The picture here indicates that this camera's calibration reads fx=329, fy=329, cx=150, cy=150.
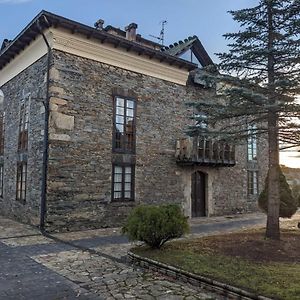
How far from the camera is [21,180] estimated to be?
12711mm

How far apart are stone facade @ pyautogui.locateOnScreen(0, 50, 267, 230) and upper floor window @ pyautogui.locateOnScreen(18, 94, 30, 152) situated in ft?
1.61

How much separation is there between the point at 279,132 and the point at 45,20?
7831 mm

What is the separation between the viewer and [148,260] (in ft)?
20.4

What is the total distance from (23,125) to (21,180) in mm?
2145

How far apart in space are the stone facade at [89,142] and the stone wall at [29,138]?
0.11 feet

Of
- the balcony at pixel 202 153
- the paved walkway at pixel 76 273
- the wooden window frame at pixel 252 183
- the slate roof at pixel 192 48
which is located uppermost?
the slate roof at pixel 192 48

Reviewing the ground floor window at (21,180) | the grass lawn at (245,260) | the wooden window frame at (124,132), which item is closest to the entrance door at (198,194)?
the wooden window frame at (124,132)

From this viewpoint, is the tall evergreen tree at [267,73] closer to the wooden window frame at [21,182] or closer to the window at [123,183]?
the window at [123,183]

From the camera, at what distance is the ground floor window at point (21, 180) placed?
40.5 ft

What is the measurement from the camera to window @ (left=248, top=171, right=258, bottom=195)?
59.6 feet

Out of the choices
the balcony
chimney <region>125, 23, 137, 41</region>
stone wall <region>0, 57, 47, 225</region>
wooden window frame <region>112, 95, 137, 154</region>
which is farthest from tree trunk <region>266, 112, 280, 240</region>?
chimney <region>125, 23, 137, 41</region>

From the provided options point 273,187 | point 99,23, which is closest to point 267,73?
point 273,187

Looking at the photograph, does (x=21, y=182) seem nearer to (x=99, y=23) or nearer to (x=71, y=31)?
(x=71, y=31)

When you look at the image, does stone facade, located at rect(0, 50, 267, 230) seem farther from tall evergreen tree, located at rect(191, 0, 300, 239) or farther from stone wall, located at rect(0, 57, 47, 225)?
tall evergreen tree, located at rect(191, 0, 300, 239)
